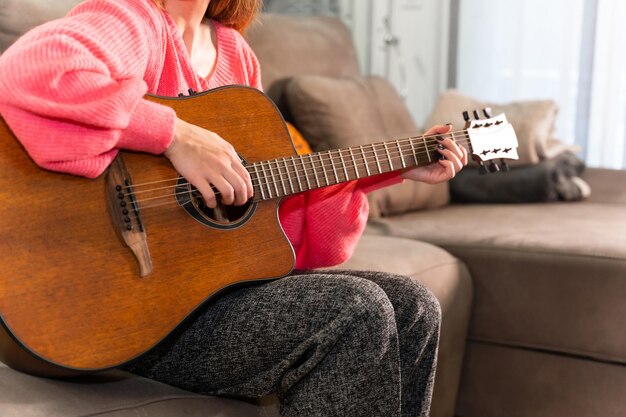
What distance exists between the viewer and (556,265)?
1656 millimetres

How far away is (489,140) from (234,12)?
0.49 m

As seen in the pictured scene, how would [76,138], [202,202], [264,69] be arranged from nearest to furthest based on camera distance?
[76,138] < [202,202] < [264,69]

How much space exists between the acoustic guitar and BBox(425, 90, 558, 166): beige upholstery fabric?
1.15 m

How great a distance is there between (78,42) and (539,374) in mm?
1220

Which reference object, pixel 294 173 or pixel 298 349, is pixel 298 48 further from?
pixel 298 349

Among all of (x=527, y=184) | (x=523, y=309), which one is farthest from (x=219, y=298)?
(x=527, y=184)

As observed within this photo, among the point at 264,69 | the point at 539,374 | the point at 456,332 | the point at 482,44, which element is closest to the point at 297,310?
the point at 456,332

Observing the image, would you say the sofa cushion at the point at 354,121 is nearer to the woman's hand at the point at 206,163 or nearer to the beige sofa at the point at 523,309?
the beige sofa at the point at 523,309

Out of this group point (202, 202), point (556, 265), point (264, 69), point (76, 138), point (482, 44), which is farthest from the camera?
point (482, 44)

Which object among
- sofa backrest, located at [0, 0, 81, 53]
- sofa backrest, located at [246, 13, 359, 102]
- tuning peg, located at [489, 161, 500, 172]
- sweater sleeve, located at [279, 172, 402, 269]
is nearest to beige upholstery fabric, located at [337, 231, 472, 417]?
sweater sleeve, located at [279, 172, 402, 269]

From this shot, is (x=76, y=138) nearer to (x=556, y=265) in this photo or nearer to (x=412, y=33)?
(x=556, y=265)

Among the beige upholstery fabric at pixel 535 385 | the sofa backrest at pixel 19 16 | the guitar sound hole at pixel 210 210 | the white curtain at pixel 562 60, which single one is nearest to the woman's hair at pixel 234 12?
the sofa backrest at pixel 19 16

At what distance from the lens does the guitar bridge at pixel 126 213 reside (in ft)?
3.25

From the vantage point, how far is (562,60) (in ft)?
9.02
